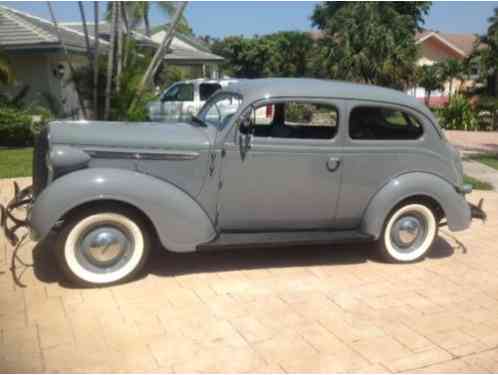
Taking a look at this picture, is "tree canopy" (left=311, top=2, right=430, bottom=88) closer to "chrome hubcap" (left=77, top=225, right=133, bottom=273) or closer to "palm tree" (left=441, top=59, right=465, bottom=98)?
"palm tree" (left=441, top=59, right=465, bottom=98)

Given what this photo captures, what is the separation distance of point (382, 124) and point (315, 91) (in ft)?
2.67

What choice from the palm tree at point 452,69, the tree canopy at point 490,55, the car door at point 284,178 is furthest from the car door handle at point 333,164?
the palm tree at point 452,69

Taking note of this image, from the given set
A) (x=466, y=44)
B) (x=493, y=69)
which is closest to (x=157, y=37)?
(x=493, y=69)

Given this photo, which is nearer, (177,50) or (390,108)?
(390,108)

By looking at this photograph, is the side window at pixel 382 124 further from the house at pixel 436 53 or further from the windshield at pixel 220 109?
the house at pixel 436 53

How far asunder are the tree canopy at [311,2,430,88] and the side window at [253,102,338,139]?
18.7 metres

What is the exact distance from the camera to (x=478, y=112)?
22.7 meters

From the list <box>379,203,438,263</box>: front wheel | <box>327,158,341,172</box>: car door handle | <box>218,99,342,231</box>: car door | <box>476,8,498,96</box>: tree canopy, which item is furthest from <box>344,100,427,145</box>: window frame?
<box>476,8,498,96</box>: tree canopy

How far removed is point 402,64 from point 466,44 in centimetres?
2373

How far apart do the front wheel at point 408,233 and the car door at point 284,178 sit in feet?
2.07

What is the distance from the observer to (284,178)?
15.4 feet

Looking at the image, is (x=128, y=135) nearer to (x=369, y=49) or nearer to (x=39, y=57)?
(x=39, y=57)

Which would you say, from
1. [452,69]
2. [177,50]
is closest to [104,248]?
[177,50]

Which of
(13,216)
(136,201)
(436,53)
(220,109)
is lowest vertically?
(13,216)
